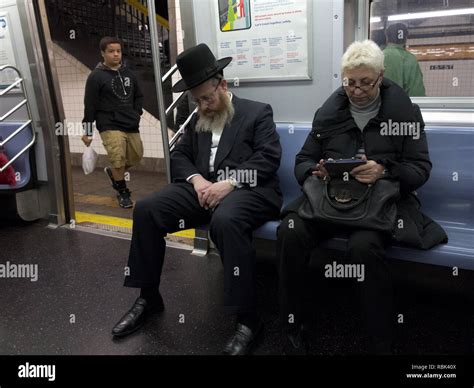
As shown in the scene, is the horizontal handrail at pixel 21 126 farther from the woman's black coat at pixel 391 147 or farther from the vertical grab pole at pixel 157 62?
the woman's black coat at pixel 391 147

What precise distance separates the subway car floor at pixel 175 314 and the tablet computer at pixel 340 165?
2.79 feet

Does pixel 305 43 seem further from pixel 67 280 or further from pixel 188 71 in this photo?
pixel 67 280

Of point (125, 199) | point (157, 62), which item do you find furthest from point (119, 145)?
point (157, 62)

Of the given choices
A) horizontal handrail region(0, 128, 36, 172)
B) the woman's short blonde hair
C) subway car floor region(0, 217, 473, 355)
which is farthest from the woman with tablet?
horizontal handrail region(0, 128, 36, 172)

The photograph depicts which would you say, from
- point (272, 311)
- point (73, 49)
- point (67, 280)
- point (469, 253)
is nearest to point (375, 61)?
point (469, 253)

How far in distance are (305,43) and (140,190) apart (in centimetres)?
343

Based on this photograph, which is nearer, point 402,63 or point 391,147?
point 391,147

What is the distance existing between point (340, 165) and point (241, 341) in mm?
964

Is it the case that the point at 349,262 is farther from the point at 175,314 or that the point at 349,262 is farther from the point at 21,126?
the point at 21,126

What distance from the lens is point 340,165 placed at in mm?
1989

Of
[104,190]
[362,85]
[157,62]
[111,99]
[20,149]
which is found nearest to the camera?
[362,85]

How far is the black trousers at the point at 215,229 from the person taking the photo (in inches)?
80.7

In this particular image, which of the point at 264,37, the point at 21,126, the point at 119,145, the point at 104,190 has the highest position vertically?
the point at 264,37

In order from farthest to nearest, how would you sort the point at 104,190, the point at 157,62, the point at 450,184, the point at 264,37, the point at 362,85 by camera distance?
1. the point at 104,190
2. the point at 157,62
3. the point at 264,37
4. the point at 450,184
5. the point at 362,85
